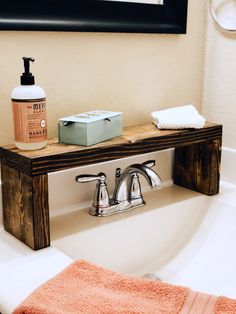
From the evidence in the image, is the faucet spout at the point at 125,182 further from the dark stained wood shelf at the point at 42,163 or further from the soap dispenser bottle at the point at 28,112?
the soap dispenser bottle at the point at 28,112

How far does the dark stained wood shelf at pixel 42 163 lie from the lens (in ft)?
2.72

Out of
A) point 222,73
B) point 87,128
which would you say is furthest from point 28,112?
point 222,73

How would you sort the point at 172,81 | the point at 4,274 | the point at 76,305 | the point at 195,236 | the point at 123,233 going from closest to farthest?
the point at 76,305, the point at 4,274, the point at 123,233, the point at 195,236, the point at 172,81

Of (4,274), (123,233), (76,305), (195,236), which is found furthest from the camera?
(195,236)

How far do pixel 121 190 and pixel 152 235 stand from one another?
0.14 m

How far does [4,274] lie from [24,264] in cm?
5

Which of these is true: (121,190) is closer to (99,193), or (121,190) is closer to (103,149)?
(99,193)

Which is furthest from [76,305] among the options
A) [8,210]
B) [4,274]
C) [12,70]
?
[12,70]

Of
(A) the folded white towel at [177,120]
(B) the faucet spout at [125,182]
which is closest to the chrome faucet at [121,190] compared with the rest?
(B) the faucet spout at [125,182]

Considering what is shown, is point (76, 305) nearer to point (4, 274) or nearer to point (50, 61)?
point (4, 274)

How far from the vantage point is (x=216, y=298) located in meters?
0.65

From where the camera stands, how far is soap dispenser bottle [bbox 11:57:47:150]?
830mm

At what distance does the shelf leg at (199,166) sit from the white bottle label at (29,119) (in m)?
0.49

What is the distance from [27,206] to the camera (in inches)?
33.3
